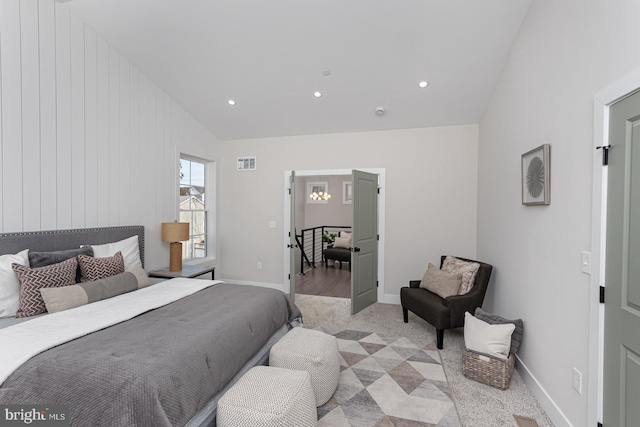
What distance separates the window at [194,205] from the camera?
4.86m

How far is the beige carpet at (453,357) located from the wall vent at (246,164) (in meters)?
2.35

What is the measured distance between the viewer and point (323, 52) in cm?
333

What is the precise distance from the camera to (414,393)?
2.41m

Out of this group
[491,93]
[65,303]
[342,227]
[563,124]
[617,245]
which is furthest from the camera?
[342,227]

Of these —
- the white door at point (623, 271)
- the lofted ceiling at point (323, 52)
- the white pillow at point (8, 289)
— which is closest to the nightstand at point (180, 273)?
the white pillow at point (8, 289)

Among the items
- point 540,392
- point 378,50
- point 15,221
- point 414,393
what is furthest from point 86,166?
point 540,392

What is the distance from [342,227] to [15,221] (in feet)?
22.6

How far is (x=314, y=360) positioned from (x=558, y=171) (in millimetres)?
2188

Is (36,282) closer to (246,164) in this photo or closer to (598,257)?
(246,164)

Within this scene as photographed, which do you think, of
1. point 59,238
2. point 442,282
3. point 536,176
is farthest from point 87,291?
point 536,176

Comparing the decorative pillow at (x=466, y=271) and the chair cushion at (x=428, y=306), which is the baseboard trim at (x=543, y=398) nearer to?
the chair cushion at (x=428, y=306)

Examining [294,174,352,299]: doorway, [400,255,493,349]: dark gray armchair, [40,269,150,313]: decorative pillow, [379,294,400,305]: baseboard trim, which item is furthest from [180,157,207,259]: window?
[400,255,493,349]: dark gray armchair

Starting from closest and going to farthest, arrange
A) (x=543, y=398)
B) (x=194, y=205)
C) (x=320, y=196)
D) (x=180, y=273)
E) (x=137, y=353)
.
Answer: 1. (x=137, y=353)
2. (x=543, y=398)
3. (x=180, y=273)
4. (x=194, y=205)
5. (x=320, y=196)

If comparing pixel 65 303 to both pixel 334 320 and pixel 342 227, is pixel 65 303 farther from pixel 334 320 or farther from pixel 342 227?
pixel 342 227
